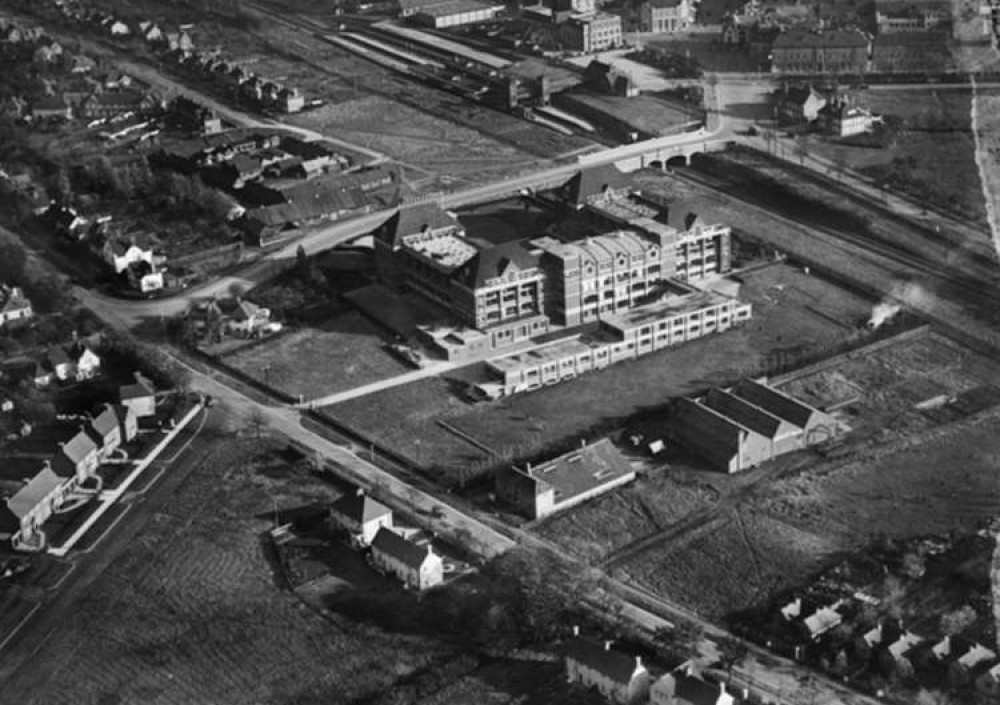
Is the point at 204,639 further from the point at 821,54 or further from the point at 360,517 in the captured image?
the point at 821,54

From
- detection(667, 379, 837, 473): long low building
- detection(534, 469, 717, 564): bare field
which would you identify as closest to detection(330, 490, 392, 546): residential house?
detection(534, 469, 717, 564): bare field

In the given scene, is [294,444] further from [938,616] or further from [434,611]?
[938,616]

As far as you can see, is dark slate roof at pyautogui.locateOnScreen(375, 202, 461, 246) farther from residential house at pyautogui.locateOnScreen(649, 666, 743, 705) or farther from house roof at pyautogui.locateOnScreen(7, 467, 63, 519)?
residential house at pyautogui.locateOnScreen(649, 666, 743, 705)

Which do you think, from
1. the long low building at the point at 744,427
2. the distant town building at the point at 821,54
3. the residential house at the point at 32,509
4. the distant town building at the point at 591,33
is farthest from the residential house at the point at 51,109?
the long low building at the point at 744,427

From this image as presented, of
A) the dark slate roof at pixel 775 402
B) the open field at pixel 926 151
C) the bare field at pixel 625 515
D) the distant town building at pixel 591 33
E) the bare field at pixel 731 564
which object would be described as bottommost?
the bare field at pixel 625 515

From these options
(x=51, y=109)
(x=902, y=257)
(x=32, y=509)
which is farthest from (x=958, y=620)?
(x=51, y=109)

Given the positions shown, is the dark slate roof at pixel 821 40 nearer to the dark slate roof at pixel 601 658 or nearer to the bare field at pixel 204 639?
the bare field at pixel 204 639
